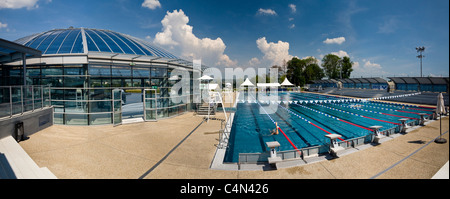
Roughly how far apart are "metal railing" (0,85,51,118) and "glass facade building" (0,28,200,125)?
1100mm

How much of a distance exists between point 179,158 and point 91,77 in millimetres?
9318

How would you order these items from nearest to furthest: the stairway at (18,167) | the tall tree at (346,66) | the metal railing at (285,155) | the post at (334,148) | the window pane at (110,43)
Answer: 1. the stairway at (18,167)
2. the metal railing at (285,155)
3. the post at (334,148)
4. the window pane at (110,43)
5. the tall tree at (346,66)

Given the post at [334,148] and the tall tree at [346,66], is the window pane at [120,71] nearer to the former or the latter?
the post at [334,148]

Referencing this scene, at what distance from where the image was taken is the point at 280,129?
464 inches

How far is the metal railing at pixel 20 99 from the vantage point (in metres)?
7.69

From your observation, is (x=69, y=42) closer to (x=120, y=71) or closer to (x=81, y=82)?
(x=81, y=82)

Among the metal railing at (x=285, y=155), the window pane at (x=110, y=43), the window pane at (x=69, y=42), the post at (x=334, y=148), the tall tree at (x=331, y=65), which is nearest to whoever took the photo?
the metal railing at (x=285, y=155)

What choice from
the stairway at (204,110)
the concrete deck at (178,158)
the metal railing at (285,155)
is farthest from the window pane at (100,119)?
the metal railing at (285,155)

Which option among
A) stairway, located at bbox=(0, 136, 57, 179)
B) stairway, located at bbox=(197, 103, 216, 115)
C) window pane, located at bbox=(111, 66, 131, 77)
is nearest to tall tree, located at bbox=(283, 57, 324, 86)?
stairway, located at bbox=(197, 103, 216, 115)

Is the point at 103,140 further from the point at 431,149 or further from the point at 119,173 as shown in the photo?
the point at 431,149

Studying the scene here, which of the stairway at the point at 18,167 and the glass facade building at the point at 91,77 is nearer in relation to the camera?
the stairway at the point at 18,167

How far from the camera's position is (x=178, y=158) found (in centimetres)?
614

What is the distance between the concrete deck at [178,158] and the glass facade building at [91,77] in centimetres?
230

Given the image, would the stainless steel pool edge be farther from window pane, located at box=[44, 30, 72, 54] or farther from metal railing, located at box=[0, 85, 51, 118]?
window pane, located at box=[44, 30, 72, 54]
